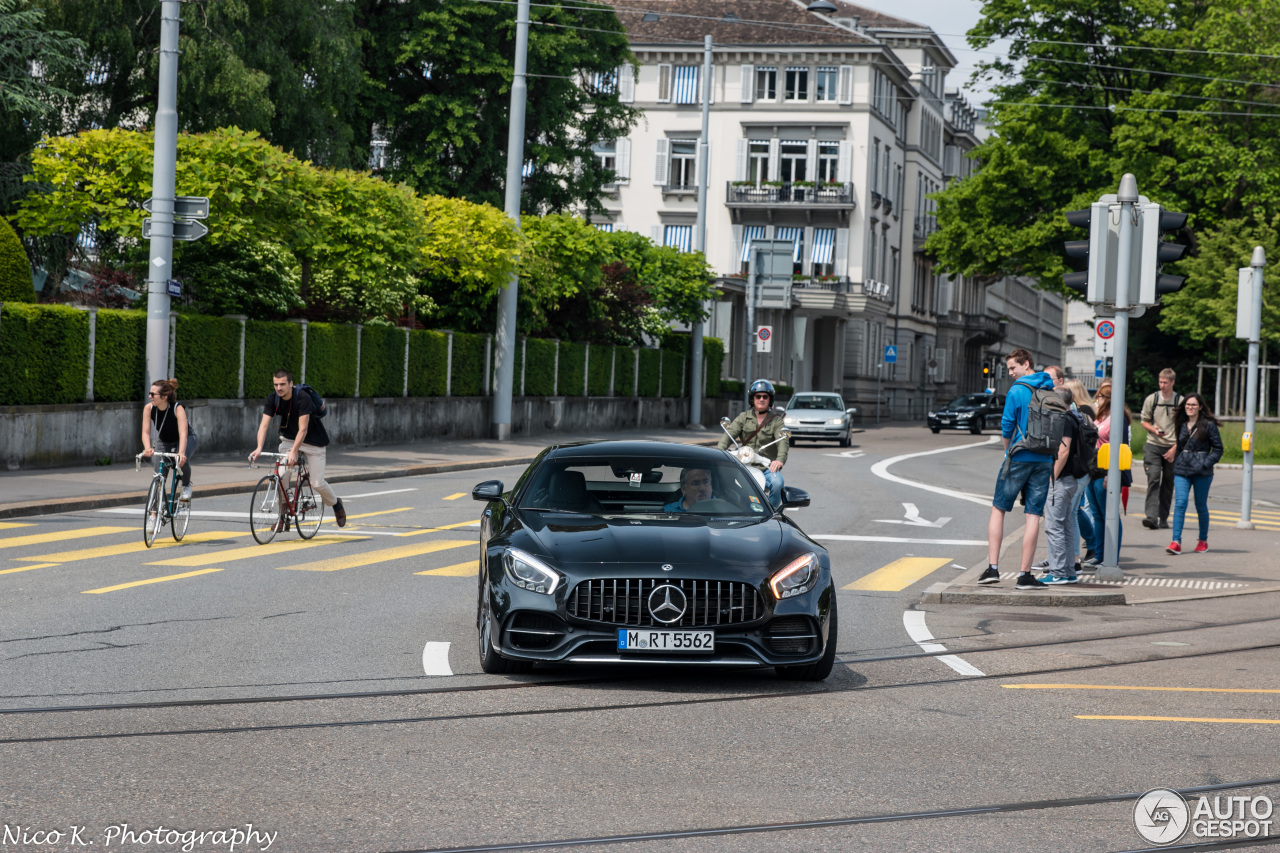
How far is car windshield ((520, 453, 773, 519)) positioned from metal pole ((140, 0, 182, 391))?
1499 cm

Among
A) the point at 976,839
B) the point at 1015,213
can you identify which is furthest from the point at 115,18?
the point at 976,839

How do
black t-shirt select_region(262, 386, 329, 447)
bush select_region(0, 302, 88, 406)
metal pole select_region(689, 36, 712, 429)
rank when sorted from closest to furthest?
black t-shirt select_region(262, 386, 329, 447) → bush select_region(0, 302, 88, 406) → metal pole select_region(689, 36, 712, 429)

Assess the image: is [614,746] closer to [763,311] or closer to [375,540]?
[375,540]

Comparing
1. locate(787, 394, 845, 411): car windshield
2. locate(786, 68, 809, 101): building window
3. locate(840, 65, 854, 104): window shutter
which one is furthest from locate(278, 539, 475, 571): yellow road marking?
locate(786, 68, 809, 101): building window

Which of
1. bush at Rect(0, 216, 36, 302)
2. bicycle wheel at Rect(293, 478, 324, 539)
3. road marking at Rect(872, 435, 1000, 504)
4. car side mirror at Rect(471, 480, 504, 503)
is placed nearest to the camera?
car side mirror at Rect(471, 480, 504, 503)

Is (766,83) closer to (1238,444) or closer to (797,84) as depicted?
(797,84)

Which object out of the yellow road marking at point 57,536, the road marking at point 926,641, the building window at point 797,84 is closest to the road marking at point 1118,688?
the road marking at point 926,641

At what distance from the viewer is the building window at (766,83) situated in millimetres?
74125

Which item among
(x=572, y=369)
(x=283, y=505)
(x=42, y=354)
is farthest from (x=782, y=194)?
(x=283, y=505)

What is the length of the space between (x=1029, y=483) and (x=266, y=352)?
18852 millimetres

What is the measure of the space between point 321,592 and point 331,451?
18.7 m

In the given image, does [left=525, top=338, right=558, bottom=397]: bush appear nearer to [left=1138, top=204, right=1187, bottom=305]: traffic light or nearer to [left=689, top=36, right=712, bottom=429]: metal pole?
[left=689, top=36, right=712, bottom=429]: metal pole

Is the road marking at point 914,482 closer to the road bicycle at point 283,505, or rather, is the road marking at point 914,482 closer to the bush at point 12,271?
the road bicycle at point 283,505

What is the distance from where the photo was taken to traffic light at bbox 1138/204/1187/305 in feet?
40.8
